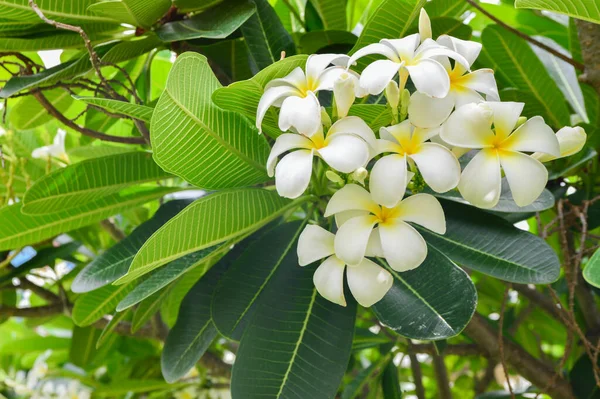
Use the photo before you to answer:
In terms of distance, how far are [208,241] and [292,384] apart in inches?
7.9

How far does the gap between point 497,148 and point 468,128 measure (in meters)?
0.04

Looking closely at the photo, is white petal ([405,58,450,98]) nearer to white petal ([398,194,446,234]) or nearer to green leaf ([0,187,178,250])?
white petal ([398,194,446,234])

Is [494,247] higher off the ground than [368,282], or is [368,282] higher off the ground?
[368,282]

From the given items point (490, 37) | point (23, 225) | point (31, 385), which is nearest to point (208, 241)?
point (23, 225)

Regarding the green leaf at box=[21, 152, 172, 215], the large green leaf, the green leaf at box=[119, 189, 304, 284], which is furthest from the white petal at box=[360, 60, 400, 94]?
the green leaf at box=[21, 152, 172, 215]

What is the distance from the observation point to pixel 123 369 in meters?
1.77

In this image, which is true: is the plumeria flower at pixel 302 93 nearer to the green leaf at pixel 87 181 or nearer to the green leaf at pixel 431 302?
the green leaf at pixel 431 302

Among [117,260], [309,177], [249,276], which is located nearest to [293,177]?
[309,177]

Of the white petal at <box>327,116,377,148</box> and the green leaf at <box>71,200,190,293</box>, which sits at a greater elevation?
the white petal at <box>327,116,377,148</box>

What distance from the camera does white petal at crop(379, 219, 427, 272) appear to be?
1.94 ft

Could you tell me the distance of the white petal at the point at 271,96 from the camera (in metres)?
0.62

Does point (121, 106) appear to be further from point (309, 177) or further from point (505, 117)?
point (505, 117)

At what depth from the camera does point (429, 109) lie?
605 mm

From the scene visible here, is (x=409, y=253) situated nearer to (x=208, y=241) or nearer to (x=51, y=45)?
(x=208, y=241)
